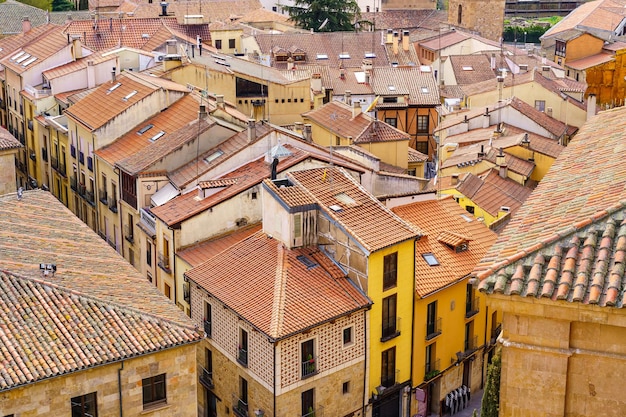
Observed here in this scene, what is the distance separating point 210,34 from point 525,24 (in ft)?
252

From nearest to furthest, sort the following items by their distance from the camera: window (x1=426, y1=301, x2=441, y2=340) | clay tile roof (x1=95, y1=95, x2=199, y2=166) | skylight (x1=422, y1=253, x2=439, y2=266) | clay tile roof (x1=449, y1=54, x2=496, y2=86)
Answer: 1. window (x1=426, y1=301, x2=441, y2=340)
2. skylight (x1=422, y1=253, x2=439, y2=266)
3. clay tile roof (x1=95, y1=95, x2=199, y2=166)
4. clay tile roof (x1=449, y1=54, x2=496, y2=86)

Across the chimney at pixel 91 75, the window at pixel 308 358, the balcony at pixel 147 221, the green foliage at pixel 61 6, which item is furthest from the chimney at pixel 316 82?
the green foliage at pixel 61 6

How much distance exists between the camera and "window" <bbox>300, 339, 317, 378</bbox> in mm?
33656

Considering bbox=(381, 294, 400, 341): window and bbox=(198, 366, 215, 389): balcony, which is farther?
bbox=(198, 366, 215, 389): balcony

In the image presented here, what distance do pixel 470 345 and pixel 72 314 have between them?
19147mm

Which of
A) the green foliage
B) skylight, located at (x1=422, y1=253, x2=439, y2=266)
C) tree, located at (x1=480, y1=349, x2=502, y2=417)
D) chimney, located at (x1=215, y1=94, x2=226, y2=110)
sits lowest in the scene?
skylight, located at (x1=422, y1=253, x2=439, y2=266)

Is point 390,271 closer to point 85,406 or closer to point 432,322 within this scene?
point 432,322

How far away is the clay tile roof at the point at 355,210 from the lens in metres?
35.7

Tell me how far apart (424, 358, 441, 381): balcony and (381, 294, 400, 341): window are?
3126 millimetres

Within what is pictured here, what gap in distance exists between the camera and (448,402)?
134 ft

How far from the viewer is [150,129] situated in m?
50.9

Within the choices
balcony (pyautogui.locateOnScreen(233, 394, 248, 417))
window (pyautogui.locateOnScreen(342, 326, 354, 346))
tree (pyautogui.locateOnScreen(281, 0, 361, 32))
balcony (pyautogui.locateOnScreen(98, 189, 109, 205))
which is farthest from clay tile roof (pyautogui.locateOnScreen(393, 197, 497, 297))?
tree (pyautogui.locateOnScreen(281, 0, 361, 32))

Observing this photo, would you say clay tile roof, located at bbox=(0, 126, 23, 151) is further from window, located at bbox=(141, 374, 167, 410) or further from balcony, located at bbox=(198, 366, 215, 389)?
window, located at bbox=(141, 374, 167, 410)

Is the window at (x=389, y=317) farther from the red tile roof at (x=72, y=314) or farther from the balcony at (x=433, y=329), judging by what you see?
the red tile roof at (x=72, y=314)
